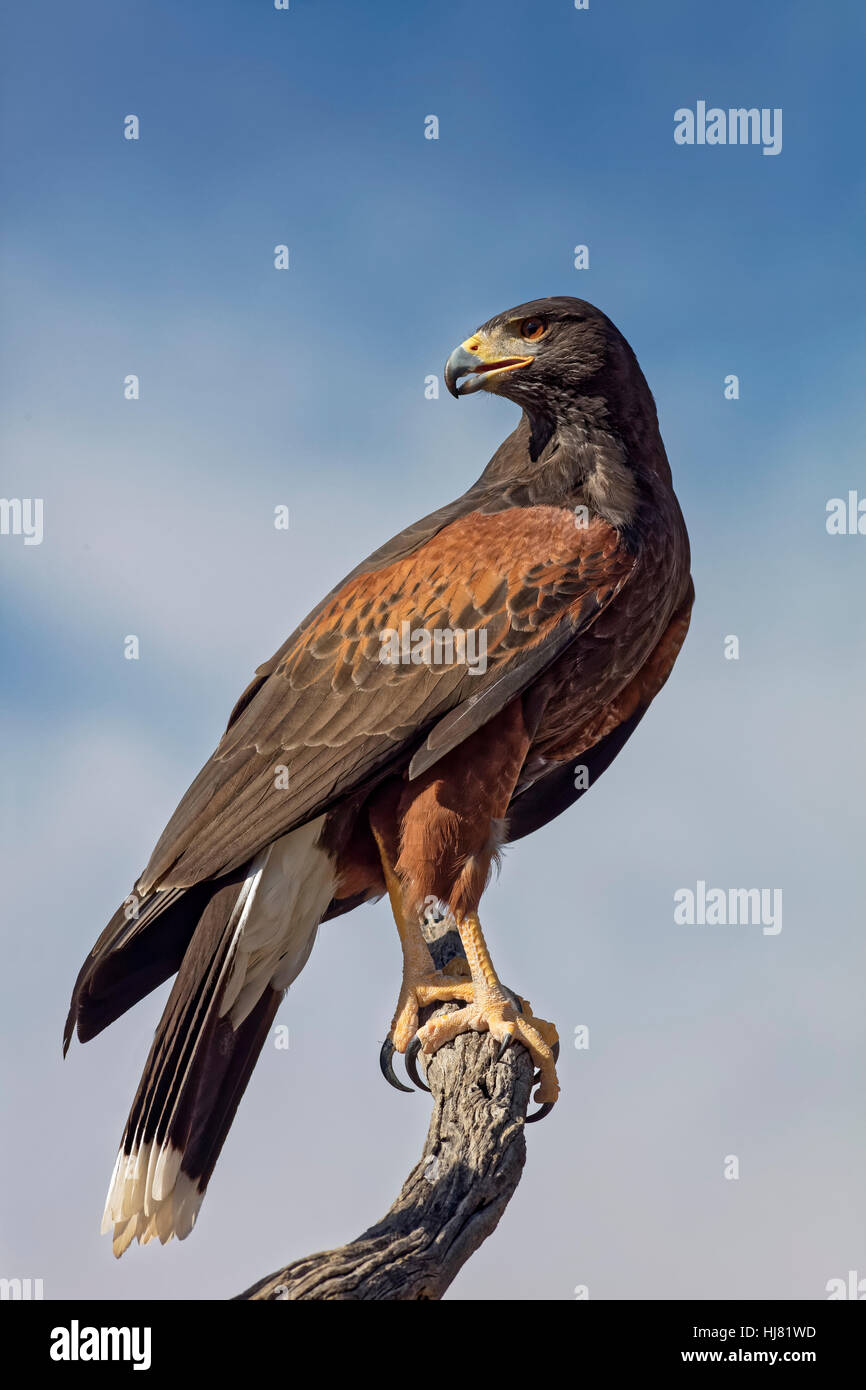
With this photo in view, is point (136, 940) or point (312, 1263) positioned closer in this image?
point (312, 1263)

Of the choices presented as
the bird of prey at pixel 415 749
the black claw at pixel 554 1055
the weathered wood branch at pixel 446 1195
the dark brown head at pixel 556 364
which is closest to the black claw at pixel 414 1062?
the bird of prey at pixel 415 749

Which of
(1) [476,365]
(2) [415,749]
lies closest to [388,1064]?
(2) [415,749]

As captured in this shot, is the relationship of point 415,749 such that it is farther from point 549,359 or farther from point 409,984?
point 549,359

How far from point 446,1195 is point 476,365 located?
11.0 ft

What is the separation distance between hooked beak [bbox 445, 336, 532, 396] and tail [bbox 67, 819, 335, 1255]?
79.4 inches

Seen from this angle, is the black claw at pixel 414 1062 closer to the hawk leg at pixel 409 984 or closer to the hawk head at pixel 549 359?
the hawk leg at pixel 409 984

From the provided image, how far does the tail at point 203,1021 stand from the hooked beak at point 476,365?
2.02 m

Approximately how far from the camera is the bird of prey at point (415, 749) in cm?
484

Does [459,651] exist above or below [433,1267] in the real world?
above

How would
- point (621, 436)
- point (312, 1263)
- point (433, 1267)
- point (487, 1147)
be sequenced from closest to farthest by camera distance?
1. point (312, 1263)
2. point (433, 1267)
3. point (487, 1147)
4. point (621, 436)

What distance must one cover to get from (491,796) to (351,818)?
0.63 meters

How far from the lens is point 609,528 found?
197 inches
